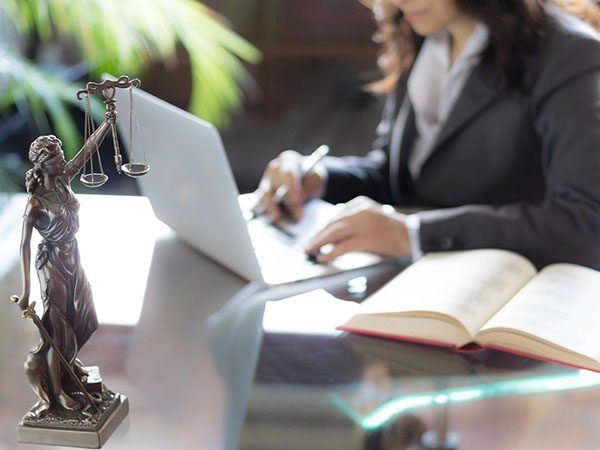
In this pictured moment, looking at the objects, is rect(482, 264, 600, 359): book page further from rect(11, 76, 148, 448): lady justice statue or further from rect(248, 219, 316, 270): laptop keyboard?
rect(11, 76, 148, 448): lady justice statue

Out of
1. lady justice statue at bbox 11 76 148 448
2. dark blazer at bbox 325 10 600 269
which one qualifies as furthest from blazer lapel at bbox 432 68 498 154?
lady justice statue at bbox 11 76 148 448

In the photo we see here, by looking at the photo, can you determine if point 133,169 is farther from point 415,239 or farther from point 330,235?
point 415,239

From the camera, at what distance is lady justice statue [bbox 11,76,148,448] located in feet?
3.33

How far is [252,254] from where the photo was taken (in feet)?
4.75

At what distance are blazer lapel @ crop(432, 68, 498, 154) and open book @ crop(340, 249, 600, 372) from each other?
Result: 1.44 ft

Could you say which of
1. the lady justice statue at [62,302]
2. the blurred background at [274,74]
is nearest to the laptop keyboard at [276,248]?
the lady justice statue at [62,302]

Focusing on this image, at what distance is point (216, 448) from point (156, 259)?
595 millimetres

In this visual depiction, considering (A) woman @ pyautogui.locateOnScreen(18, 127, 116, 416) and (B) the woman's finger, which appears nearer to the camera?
(A) woman @ pyautogui.locateOnScreen(18, 127, 116, 416)

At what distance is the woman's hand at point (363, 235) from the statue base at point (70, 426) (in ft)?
1.87

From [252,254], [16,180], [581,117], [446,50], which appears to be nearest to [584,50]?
[581,117]

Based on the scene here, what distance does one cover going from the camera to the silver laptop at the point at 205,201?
139cm

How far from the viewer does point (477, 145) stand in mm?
1877

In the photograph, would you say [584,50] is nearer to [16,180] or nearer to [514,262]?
[514,262]

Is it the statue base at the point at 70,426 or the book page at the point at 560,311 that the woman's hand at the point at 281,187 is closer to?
the book page at the point at 560,311
